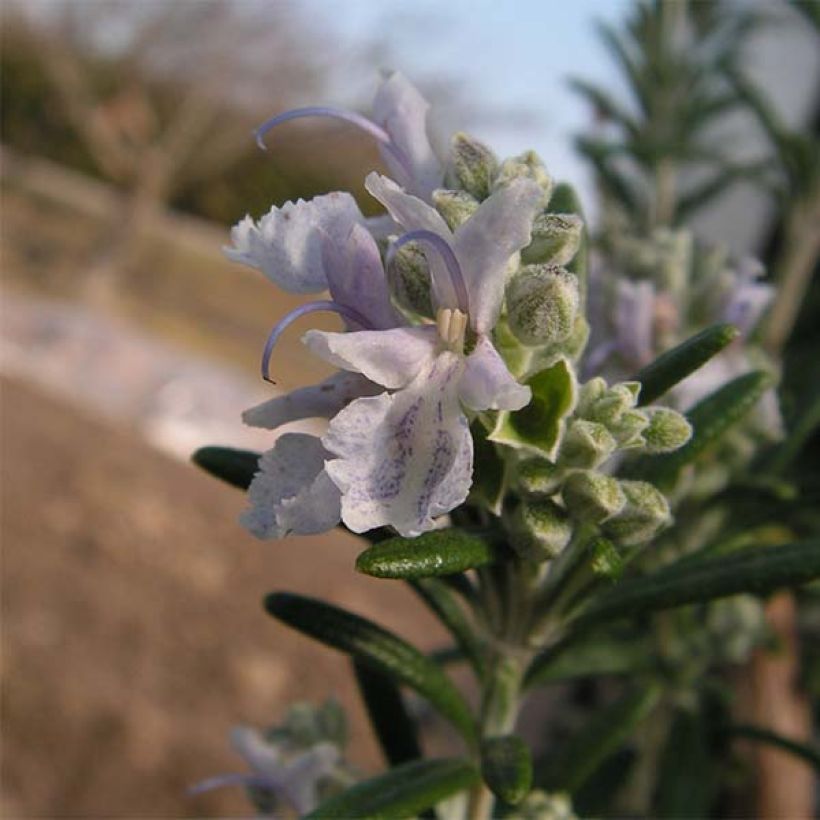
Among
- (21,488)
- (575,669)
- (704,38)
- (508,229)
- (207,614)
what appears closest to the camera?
(508,229)

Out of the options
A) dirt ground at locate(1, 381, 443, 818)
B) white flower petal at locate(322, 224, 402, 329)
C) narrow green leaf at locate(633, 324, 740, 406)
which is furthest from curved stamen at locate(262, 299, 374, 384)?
dirt ground at locate(1, 381, 443, 818)

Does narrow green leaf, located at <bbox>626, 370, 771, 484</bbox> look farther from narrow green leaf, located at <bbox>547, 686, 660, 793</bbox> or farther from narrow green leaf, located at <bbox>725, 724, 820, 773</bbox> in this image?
narrow green leaf, located at <bbox>725, 724, 820, 773</bbox>

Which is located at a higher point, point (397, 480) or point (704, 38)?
point (704, 38)

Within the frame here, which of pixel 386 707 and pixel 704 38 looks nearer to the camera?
pixel 386 707

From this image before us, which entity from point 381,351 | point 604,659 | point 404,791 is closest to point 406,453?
point 381,351

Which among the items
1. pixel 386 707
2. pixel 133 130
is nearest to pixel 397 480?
pixel 386 707

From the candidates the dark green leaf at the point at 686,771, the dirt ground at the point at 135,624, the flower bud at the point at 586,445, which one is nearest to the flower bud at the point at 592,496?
the flower bud at the point at 586,445

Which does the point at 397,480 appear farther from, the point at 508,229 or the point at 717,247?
the point at 717,247
